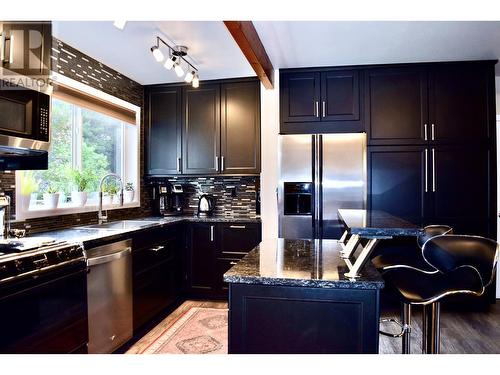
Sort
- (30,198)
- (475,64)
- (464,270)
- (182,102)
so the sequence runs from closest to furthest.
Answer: (464,270)
(30,198)
(475,64)
(182,102)

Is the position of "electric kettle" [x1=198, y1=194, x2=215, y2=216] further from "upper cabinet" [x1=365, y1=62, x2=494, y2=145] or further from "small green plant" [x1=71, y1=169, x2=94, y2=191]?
"upper cabinet" [x1=365, y1=62, x2=494, y2=145]

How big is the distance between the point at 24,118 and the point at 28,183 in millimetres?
714

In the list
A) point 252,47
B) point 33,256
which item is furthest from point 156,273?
point 252,47

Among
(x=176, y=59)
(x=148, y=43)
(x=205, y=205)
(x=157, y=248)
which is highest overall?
(x=148, y=43)

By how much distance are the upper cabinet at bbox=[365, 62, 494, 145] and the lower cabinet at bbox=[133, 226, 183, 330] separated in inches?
88.2

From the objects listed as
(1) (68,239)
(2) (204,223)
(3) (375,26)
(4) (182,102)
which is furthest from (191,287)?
(3) (375,26)

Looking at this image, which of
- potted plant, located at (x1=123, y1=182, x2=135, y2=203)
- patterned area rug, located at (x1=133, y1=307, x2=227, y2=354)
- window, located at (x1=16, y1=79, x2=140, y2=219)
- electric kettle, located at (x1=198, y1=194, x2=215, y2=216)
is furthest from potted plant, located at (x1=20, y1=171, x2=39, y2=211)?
electric kettle, located at (x1=198, y1=194, x2=215, y2=216)

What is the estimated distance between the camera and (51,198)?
2836mm

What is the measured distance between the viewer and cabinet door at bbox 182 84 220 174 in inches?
159

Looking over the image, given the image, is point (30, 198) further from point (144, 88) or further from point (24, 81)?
point (144, 88)

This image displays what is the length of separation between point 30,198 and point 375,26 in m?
2.88

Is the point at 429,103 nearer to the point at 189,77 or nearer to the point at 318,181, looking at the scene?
the point at 318,181

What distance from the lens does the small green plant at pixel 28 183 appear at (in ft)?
8.45

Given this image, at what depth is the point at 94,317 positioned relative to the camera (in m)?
2.35
